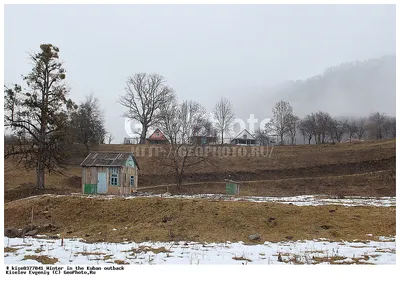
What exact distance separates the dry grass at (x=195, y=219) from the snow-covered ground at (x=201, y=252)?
138cm

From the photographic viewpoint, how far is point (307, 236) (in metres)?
14.6

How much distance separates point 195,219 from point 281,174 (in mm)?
35359

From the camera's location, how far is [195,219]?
17.1 m

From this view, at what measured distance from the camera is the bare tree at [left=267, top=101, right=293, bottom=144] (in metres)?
85.6

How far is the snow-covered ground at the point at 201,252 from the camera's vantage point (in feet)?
32.6

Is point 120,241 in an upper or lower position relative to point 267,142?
lower

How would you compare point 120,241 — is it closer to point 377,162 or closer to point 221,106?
point 377,162

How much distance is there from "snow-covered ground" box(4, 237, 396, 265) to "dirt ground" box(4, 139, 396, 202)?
24423 millimetres

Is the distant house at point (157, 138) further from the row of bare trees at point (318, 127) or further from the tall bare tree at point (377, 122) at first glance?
the tall bare tree at point (377, 122)

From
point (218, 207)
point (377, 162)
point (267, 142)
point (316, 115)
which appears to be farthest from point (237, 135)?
point (218, 207)

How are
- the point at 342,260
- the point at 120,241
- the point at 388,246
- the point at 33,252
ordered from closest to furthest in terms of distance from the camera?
the point at 342,260
the point at 33,252
the point at 388,246
the point at 120,241

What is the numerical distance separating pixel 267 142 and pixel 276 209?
7368cm

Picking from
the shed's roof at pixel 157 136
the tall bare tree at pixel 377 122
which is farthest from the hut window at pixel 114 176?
the tall bare tree at pixel 377 122

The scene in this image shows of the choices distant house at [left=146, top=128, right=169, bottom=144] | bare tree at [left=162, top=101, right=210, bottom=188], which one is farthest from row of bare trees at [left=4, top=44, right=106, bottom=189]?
distant house at [left=146, top=128, right=169, bottom=144]
